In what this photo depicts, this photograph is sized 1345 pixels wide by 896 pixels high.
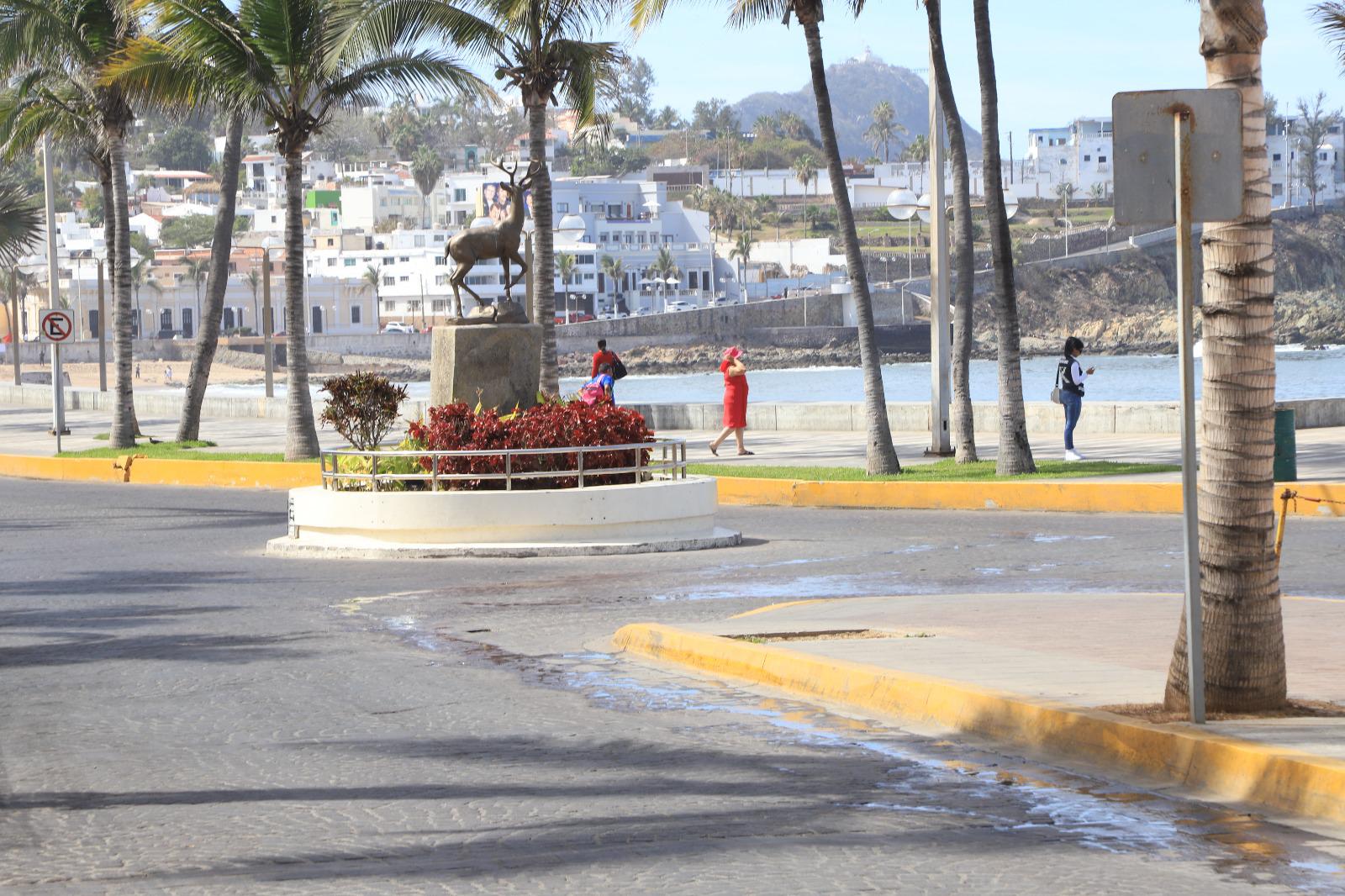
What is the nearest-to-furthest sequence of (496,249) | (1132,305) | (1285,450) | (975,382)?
(1285,450)
(496,249)
(975,382)
(1132,305)

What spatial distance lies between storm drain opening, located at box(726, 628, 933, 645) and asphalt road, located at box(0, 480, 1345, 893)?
802 millimetres

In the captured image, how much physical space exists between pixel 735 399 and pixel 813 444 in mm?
3370

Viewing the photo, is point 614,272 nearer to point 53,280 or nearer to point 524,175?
point 53,280

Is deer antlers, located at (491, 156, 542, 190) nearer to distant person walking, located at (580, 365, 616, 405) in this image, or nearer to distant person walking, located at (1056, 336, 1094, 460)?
distant person walking, located at (580, 365, 616, 405)

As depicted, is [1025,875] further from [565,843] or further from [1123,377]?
[1123,377]

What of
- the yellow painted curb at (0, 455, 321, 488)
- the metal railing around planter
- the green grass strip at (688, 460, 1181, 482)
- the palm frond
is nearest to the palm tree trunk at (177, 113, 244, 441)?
the yellow painted curb at (0, 455, 321, 488)

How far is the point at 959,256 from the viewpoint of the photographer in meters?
24.3

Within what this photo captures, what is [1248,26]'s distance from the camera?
24.7 feet

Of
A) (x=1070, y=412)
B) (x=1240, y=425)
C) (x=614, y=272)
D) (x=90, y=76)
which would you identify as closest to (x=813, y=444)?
(x=1070, y=412)

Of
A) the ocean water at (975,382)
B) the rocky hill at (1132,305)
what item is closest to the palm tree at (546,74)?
the ocean water at (975,382)

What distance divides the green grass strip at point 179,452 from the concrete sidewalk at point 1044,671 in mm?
18258

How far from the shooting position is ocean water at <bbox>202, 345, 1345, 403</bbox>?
8544 cm

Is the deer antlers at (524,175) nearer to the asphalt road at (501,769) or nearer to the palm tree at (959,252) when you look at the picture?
the palm tree at (959,252)

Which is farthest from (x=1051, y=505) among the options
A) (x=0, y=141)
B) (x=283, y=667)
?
(x=0, y=141)
